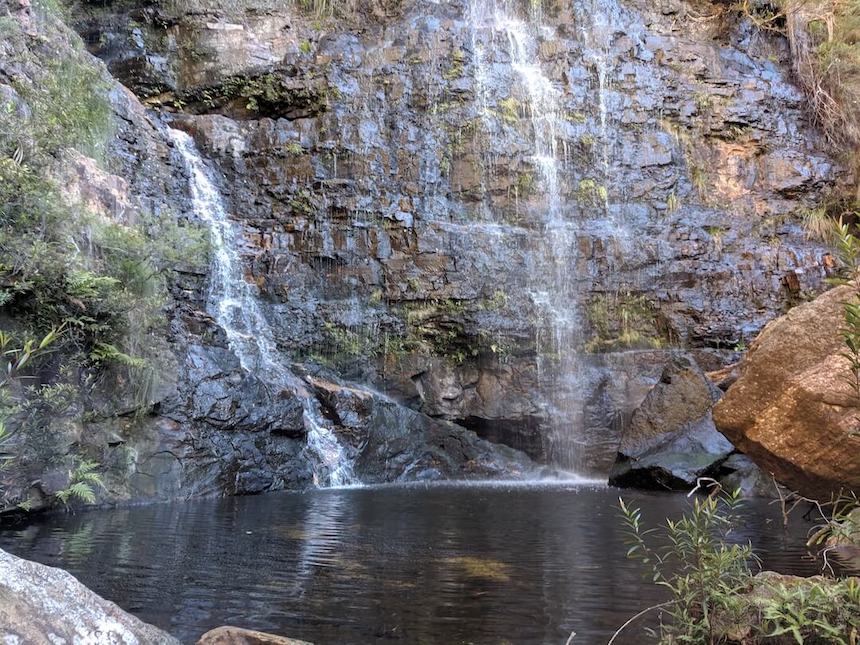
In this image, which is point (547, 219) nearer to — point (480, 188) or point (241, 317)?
point (480, 188)

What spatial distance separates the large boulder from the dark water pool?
29.5 inches

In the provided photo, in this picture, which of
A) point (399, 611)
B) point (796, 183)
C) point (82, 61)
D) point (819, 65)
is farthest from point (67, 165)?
point (819, 65)

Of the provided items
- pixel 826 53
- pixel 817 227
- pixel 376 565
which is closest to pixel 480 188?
pixel 817 227

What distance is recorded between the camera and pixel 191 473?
422 inches

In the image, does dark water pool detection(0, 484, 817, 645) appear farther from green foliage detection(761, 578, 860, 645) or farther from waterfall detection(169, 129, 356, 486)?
waterfall detection(169, 129, 356, 486)

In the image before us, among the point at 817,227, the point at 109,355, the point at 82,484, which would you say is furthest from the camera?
the point at 817,227

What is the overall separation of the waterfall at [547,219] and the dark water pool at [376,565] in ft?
19.7

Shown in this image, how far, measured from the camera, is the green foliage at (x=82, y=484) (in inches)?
339

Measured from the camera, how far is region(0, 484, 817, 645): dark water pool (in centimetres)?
422

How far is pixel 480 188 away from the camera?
17.2 m

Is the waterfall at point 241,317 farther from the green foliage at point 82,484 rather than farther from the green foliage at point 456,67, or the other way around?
the green foliage at point 456,67

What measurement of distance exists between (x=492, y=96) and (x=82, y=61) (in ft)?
31.6

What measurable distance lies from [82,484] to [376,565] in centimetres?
490

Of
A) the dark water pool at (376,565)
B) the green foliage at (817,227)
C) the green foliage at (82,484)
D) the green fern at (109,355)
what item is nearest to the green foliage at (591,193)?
the green foliage at (817,227)
